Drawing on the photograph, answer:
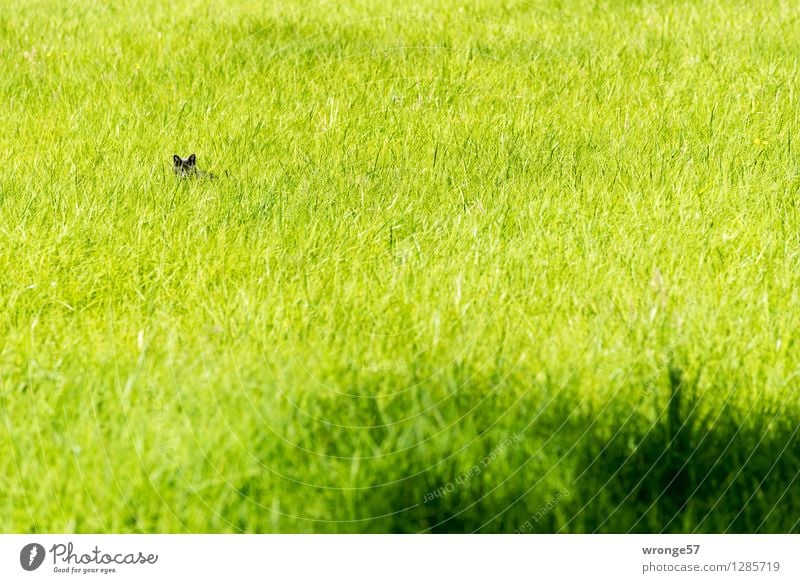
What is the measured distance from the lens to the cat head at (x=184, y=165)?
169 inches

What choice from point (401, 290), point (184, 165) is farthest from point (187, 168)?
point (401, 290)

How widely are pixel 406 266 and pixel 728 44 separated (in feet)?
12.1

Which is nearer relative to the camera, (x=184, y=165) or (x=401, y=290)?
(x=401, y=290)

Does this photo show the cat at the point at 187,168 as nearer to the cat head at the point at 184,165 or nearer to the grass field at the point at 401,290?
the cat head at the point at 184,165

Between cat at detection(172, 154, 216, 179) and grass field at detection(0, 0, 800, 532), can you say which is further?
cat at detection(172, 154, 216, 179)

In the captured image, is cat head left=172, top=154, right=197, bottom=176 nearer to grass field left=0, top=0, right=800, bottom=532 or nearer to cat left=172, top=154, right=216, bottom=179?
cat left=172, top=154, right=216, bottom=179

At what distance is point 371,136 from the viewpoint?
15.8ft

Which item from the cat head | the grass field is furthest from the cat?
the grass field

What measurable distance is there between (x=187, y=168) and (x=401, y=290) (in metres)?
1.41

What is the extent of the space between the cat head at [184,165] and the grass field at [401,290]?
167 millimetres

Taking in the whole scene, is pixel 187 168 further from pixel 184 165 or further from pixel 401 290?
pixel 401 290

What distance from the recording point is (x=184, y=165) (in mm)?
4309

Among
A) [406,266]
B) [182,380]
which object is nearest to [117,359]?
[182,380]

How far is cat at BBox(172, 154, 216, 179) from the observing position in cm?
429
